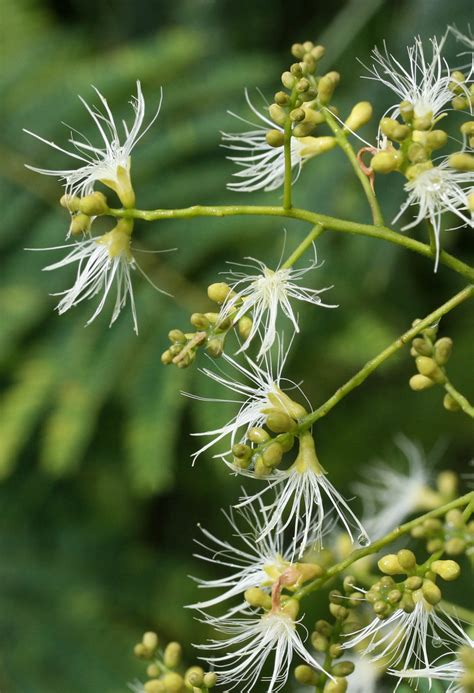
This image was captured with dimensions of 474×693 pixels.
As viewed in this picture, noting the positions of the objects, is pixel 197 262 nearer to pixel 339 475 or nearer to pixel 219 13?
pixel 339 475

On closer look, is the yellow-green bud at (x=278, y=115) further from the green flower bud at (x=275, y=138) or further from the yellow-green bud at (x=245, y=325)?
the yellow-green bud at (x=245, y=325)

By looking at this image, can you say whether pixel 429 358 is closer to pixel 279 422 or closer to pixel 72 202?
pixel 279 422

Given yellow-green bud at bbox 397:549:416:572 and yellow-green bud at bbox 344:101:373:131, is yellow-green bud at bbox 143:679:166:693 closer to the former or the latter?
yellow-green bud at bbox 397:549:416:572

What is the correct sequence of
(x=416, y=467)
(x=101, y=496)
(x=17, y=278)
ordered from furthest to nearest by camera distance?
(x=101, y=496), (x=17, y=278), (x=416, y=467)

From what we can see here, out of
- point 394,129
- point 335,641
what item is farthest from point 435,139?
point 335,641

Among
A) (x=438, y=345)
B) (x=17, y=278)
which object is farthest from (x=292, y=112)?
(x=17, y=278)

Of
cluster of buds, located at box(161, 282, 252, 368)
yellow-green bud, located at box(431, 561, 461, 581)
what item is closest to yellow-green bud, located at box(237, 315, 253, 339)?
cluster of buds, located at box(161, 282, 252, 368)
